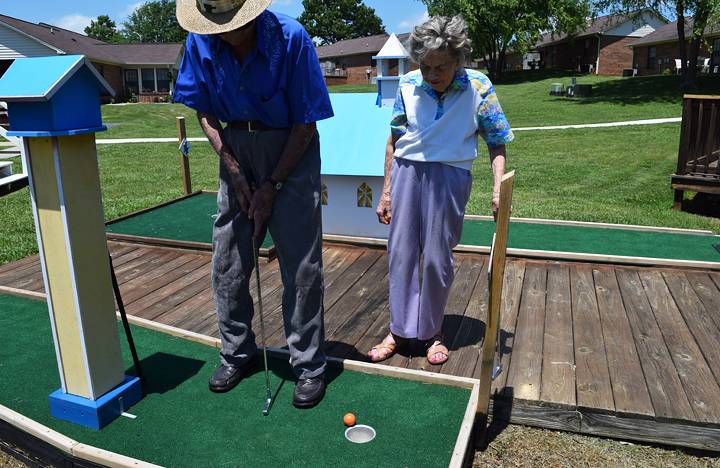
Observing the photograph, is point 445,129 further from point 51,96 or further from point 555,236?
point 555,236

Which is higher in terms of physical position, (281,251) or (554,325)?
(281,251)

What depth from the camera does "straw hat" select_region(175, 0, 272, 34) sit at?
7.29 ft

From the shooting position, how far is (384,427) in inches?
98.3

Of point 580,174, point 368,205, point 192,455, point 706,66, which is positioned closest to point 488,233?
point 368,205

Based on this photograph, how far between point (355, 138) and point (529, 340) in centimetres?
266

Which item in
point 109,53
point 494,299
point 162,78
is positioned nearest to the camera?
point 494,299

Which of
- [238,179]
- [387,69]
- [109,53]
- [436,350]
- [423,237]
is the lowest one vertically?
[436,350]

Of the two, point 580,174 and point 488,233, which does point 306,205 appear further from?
point 580,174

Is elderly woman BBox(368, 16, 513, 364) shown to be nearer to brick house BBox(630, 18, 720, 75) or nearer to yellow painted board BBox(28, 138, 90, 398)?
yellow painted board BBox(28, 138, 90, 398)

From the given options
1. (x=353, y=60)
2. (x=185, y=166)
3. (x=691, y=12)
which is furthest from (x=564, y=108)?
(x=353, y=60)

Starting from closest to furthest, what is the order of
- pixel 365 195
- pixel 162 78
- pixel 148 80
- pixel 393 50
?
pixel 365 195, pixel 393 50, pixel 162 78, pixel 148 80

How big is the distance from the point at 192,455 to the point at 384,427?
2.45 feet

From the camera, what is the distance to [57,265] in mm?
2383

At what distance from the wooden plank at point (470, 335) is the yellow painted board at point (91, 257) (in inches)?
61.4
